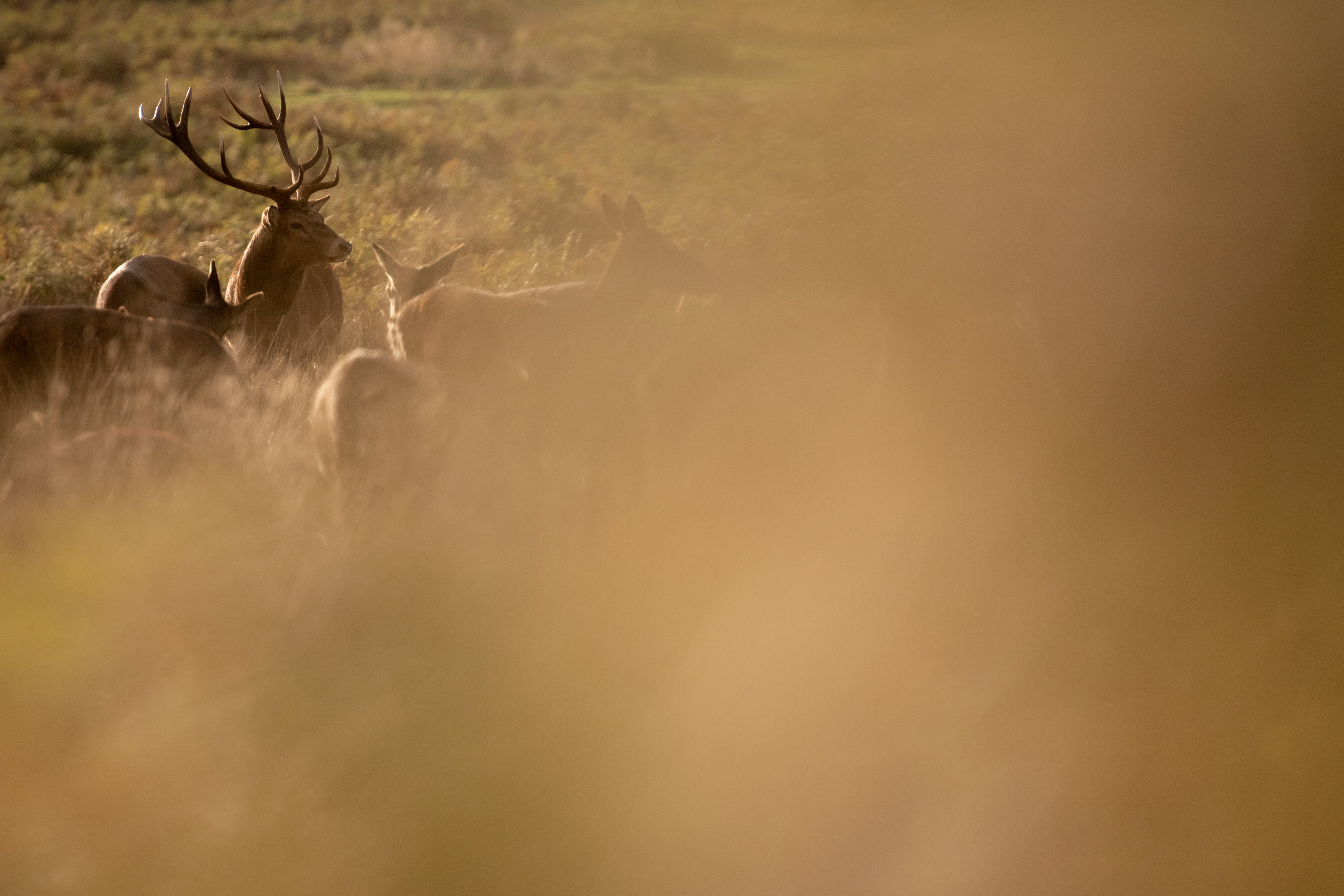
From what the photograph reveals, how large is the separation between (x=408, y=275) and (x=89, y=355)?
942 millimetres

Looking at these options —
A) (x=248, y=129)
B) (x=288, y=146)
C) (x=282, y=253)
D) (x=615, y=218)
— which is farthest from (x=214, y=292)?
(x=248, y=129)

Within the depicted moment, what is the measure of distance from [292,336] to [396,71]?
9.27 metres

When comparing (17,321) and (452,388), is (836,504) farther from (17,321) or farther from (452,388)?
(17,321)

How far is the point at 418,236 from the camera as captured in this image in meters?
4.78

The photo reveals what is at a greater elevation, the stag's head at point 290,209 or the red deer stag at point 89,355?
the stag's head at point 290,209

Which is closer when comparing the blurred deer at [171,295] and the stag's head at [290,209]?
the blurred deer at [171,295]

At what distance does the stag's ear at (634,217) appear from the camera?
2.77 meters

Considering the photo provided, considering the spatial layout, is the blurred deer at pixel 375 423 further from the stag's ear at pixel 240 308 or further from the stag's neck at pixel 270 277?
the stag's neck at pixel 270 277

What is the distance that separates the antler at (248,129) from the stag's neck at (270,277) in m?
0.17

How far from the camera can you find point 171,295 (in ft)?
12.2

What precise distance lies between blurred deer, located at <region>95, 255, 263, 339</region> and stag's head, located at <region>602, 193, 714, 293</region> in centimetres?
99

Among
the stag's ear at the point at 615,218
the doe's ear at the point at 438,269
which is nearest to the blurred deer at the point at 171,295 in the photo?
the doe's ear at the point at 438,269

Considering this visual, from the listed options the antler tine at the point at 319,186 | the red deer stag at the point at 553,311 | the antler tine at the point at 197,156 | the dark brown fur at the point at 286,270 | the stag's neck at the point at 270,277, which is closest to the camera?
the red deer stag at the point at 553,311

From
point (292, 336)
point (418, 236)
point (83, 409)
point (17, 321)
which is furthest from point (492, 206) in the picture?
point (83, 409)
